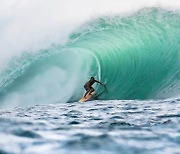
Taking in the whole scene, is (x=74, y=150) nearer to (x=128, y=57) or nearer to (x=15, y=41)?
(x=128, y=57)

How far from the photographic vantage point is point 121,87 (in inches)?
555

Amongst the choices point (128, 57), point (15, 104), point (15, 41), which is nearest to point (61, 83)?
point (15, 104)

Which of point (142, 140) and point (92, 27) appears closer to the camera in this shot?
point (142, 140)

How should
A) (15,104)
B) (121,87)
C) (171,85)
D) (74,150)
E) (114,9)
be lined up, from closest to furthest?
1. (74,150)
2. (171,85)
3. (121,87)
4. (15,104)
5. (114,9)

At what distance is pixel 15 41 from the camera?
1942 centimetres

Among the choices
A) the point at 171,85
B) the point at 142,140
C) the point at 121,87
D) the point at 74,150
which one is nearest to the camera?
the point at 74,150

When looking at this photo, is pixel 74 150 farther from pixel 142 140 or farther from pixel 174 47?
pixel 174 47

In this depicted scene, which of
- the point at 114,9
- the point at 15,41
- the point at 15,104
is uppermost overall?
the point at 114,9

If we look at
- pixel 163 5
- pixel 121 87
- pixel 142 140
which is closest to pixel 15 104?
pixel 121 87

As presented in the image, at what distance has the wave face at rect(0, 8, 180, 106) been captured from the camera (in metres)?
13.9

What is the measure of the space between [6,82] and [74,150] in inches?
577

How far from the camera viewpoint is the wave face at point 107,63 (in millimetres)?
13930

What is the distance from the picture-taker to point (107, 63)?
53.7 feet

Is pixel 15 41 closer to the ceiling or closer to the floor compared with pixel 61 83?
closer to the ceiling
